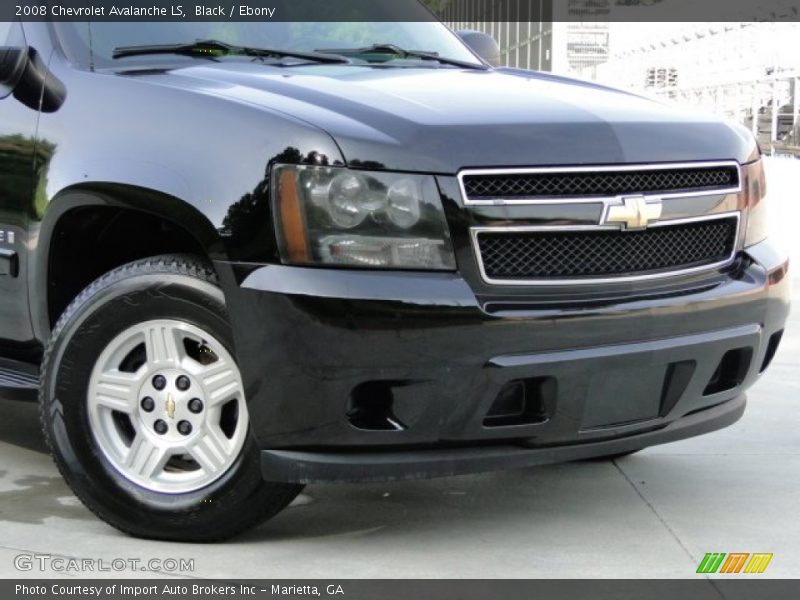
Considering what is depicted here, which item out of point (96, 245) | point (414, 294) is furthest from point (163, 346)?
point (414, 294)

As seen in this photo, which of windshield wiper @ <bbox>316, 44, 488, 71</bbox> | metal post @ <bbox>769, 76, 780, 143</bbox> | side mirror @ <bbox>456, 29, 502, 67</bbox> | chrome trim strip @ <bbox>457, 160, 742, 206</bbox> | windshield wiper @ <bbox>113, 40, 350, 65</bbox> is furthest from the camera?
metal post @ <bbox>769, 76, 780, 143</bbox>

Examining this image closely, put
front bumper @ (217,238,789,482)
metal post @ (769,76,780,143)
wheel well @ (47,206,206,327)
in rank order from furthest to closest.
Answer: metal post @ (769,76,780,143)
wheel well @ (47,206,206,327)
front bumper @ (217,238,789,482)

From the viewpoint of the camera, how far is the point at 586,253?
3.81 metres

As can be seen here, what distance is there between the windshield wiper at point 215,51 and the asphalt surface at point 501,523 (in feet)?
4.54

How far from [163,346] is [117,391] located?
0.20m

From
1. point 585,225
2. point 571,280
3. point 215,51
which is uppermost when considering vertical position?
point 215,51

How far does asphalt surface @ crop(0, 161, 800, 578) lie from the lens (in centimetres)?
388

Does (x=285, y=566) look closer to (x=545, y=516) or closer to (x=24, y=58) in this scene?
(x=545, y=516)

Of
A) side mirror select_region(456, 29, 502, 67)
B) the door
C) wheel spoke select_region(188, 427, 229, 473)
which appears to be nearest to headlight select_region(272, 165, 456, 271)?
wheel spoke select_region(188, 427, 229, 473)

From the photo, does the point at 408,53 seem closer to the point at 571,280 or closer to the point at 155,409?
the point at 571,280

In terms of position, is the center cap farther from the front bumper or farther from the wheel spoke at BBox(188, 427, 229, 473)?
the front bumper

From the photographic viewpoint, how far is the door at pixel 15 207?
14.1 ft

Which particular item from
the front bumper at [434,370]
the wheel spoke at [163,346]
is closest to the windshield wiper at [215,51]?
the wheel spoke at [163,346]

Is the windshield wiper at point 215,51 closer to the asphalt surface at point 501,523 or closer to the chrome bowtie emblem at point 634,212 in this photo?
the chrome bowtie emblem at point 634,212
